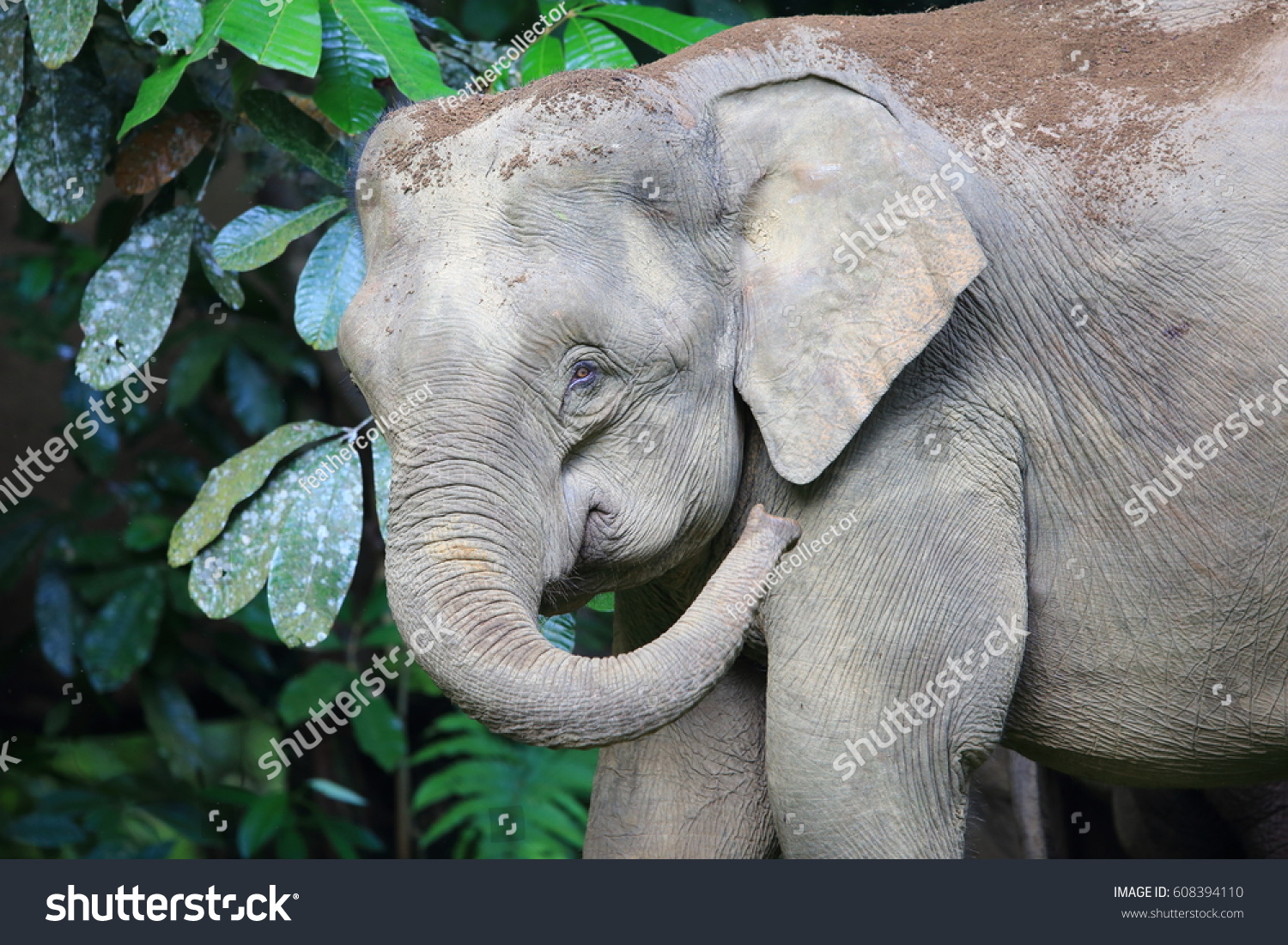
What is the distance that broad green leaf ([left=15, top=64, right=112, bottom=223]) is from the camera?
3.24 m

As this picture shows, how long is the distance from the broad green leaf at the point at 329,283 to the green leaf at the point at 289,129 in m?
0.17

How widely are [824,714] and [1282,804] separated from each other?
7.31 feet

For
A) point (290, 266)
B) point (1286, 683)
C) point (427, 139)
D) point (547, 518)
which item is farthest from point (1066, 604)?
point (290, 266)

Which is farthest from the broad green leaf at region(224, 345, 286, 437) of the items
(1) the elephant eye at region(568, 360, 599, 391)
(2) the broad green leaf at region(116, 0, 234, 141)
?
(1) the elephant eye at region(568, 360, 599, 391)

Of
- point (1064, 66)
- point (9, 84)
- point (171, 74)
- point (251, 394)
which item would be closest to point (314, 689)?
point (251, 394)

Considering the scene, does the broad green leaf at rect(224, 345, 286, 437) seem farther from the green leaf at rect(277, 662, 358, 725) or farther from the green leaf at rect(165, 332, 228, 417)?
the green leaf at rect(277, 662, 358, 725)

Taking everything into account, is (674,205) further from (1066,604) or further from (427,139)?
(1066,604)

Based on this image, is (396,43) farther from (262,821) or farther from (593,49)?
(262,821)

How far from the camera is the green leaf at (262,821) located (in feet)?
14.2

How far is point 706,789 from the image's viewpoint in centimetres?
260

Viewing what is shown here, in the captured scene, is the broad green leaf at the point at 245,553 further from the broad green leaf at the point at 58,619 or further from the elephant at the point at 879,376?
the broad green leaf at the point at 58,619

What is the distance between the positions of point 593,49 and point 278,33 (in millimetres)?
718

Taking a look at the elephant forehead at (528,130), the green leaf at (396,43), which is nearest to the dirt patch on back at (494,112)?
the elephant forehead at (528,130)

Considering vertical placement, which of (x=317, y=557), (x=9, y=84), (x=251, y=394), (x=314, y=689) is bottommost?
(x=314, y=689)
